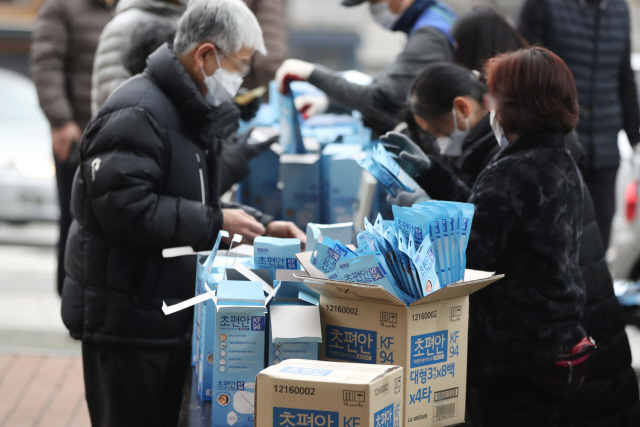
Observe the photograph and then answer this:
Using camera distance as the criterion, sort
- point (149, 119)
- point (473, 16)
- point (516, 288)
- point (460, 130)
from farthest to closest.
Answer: point (473, 16) → point (460, 130) → point (149, 119) → point (516, 288)

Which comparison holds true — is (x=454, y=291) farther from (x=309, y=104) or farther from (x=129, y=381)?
(x=309, y=104)

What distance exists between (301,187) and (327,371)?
1832 millimetres

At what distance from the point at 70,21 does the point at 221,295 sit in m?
3.10

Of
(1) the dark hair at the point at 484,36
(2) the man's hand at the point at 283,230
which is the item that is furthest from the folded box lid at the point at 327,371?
(1) the dark hair at the point at 484,36

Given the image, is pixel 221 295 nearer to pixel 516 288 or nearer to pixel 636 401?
pixel 516 288

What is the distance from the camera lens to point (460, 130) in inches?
105

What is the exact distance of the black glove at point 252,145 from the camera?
327 cm

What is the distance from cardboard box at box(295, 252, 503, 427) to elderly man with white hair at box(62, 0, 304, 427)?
726mm

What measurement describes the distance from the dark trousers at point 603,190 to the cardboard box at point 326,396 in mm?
2886

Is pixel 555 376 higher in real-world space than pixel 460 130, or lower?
lower

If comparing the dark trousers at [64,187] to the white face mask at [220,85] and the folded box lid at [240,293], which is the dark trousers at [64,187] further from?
the folded box lid at [240,293]

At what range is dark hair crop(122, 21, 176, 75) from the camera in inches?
107

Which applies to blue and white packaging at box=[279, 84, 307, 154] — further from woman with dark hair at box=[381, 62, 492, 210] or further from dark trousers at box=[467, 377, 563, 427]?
dark trousers at box=[467, 377, 563, 427]

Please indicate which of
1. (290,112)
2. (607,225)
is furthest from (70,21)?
(607,225)
